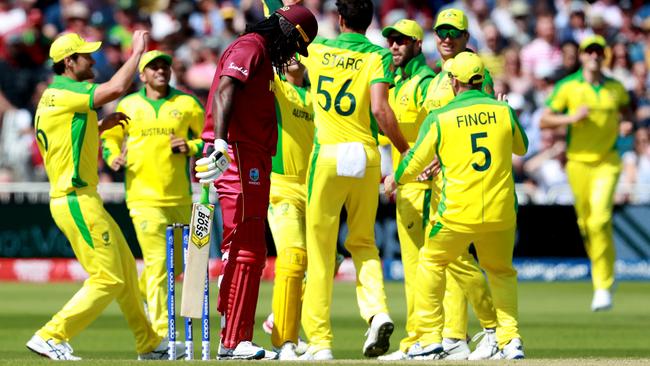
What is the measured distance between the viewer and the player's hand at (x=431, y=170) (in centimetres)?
1139

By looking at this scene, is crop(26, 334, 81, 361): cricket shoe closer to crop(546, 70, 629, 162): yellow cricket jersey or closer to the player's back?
→ the player's back

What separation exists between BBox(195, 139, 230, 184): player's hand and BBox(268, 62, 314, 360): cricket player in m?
2.18

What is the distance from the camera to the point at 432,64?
990 inches

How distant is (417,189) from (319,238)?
3.90ft

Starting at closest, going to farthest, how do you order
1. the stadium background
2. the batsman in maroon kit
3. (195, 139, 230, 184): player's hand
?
(195, 139, 230, 184): player's hand, the batsman in maroon kit, the stadium background

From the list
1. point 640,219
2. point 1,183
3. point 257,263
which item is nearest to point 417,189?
point 257,263

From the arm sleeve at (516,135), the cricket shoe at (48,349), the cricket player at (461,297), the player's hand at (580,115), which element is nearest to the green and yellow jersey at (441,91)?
the cricket player at (461,297)

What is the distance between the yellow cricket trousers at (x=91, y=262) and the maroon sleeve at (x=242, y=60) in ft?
7.68

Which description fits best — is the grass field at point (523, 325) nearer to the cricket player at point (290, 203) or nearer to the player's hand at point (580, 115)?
the cricket player at point (290, 203)

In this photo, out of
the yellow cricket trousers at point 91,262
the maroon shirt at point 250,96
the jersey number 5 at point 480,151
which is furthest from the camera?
the yellow cricket trousers at point 91,262

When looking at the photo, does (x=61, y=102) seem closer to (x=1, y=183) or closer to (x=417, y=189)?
(x=417, y=189)

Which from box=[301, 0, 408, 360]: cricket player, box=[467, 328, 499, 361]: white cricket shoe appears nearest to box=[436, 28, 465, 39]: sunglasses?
box=[301, 0, 408, 360]: cricket player

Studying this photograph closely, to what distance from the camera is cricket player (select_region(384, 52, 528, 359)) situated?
1100cm

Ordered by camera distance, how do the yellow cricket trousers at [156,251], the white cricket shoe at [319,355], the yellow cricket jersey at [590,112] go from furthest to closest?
the yellow cricket jersey at [590,112], the yellow cricket trousers at [156,251], the white cricket shoe at [319,355]
